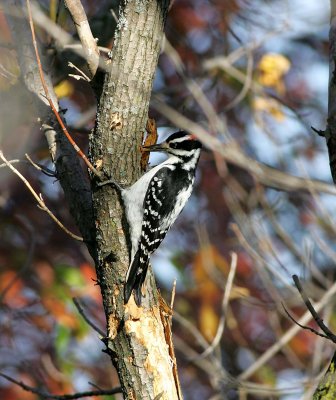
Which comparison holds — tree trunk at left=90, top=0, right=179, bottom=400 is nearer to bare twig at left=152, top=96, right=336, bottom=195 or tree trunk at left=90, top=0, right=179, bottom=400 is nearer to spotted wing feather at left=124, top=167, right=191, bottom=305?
spotted wing feather at left=124, top=167, right=191, bottom=305

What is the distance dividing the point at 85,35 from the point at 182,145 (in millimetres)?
1558

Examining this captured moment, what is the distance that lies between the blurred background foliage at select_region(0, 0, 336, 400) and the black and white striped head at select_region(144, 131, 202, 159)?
1.75ft

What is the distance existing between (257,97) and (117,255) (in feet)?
11.9

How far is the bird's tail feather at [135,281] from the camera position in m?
3.60

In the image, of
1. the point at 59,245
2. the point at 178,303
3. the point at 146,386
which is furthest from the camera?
the point at 178,303

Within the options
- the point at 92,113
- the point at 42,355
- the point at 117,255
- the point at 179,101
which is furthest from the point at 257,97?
the point at 117,255

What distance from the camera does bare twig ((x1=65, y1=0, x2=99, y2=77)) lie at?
12.2 feet

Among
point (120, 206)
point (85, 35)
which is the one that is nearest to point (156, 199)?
point (120, 206)

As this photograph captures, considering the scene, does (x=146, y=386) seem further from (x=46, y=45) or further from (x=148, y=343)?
(x=46, y=45)

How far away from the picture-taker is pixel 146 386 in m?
3.53

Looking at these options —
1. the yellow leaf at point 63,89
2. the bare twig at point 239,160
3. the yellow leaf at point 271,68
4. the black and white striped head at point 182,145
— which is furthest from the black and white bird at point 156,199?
the yellow leaf at point 271,68

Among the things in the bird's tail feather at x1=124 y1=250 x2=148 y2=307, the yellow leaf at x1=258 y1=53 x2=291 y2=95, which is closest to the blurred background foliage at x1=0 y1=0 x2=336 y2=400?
the yellow leaf at x1=258 y1=53 x2=291 y2=95

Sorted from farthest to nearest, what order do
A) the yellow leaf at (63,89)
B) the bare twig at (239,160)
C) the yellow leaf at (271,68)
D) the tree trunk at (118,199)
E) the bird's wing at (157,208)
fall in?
1. the yellow leaf at (271,68)
2. the yellow leaf at (63,89)
3. the bare twig at (239,160)
4. the bird's wing at (157,208)
5. the tree trunk at (118,199)

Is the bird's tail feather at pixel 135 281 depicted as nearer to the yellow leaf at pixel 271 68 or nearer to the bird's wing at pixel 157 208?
the bird's wing at pixel 157 208
